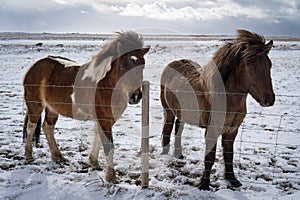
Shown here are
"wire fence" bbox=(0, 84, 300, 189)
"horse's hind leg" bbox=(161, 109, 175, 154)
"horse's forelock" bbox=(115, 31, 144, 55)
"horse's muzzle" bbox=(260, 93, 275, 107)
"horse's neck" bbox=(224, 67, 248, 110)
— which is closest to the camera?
"horse's muzzle" bbox=(260, 93, 275, 107)

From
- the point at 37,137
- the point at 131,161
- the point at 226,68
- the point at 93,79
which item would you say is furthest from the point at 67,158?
the point at 226,68

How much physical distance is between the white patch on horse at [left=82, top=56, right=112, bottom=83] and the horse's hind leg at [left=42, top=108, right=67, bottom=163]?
3.91 feet

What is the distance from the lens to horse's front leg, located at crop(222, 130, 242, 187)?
12.2ft

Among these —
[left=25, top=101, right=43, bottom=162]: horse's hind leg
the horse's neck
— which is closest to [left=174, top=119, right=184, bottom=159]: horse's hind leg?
the horse's neck

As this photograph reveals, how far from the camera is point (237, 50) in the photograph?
130 inches

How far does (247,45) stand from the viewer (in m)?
3.26

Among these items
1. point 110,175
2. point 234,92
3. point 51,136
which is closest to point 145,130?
point 110,175

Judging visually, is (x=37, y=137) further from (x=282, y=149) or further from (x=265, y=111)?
(x=265, y=111)

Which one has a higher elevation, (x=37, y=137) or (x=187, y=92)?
(x=187, y=92)

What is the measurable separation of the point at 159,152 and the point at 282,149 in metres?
2.30

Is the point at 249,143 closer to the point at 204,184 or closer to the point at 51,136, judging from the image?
the point at 204,184

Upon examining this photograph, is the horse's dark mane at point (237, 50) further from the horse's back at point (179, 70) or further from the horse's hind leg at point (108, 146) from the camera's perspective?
the horse's hind leg at point (108, 146)

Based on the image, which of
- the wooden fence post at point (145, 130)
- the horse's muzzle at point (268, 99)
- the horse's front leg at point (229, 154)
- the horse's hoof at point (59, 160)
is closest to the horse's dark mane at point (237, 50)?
the horse's muzzle at point (268, 99)

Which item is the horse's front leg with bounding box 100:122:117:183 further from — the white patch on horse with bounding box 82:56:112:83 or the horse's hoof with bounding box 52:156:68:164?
the horse's hoof with bounding box 52:156:68:164
